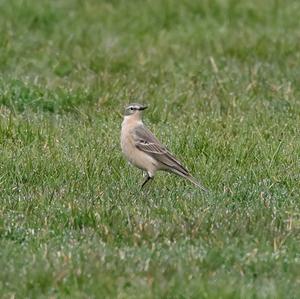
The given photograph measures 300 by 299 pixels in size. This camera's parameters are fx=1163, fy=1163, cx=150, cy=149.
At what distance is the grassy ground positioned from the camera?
291 inches

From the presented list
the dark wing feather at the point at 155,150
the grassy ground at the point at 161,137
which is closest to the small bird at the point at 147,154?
the dark wing feather at the point at 155,150

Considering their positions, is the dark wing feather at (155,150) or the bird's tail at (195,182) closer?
the bird's tail at (195,182)

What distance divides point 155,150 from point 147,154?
0.25 feet

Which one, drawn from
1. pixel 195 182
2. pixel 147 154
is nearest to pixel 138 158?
pixel 147 154

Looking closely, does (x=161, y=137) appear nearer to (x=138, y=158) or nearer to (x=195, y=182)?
(x=138, y=158)

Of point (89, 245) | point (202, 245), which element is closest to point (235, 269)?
point (202, 245)

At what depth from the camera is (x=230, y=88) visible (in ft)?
43.2

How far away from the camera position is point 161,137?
1120cm

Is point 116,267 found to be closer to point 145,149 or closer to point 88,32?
point 145,149

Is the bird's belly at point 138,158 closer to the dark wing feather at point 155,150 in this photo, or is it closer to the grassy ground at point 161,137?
the dark wing feather at point 155,150

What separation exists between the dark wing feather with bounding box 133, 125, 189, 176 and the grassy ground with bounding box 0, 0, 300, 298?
0.20 metres

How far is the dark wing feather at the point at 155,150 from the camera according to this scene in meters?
9.59

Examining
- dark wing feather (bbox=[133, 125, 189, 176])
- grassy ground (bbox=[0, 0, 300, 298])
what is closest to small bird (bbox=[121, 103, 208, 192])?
dark wing feather (bbox=[133, 125, 189, 176])

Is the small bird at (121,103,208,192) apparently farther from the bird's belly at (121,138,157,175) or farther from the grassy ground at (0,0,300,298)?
the grassy ground at (0,0,300,298)
